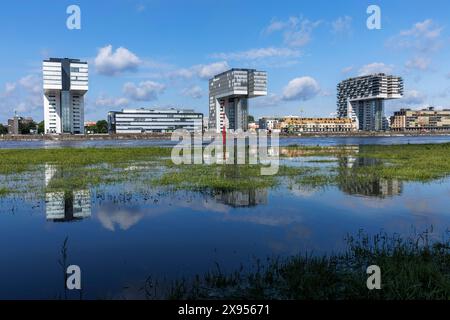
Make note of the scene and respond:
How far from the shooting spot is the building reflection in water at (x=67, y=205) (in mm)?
16453

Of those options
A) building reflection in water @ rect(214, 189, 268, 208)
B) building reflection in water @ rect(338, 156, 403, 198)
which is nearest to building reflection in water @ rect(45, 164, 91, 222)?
building reflection in water @ rect(214, 189, 268, 208)

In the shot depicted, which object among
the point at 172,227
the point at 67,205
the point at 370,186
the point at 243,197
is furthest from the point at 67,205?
the point at 370,186

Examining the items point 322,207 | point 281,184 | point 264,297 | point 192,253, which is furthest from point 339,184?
point 264,297

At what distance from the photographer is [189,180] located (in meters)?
27.8

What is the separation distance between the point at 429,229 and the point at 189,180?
55.4 feet

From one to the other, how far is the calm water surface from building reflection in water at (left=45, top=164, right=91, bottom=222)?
0.14 feet

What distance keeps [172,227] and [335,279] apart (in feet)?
24.0

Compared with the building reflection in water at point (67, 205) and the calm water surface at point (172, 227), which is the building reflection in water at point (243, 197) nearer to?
the calm water surface at point (172, 227)

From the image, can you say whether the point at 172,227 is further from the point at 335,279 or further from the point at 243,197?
the point at 335,279

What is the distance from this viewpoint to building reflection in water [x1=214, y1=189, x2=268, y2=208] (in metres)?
19.2

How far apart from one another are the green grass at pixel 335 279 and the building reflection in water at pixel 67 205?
8966 millimetres

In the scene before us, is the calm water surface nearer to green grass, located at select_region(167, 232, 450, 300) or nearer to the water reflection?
the water reflection
